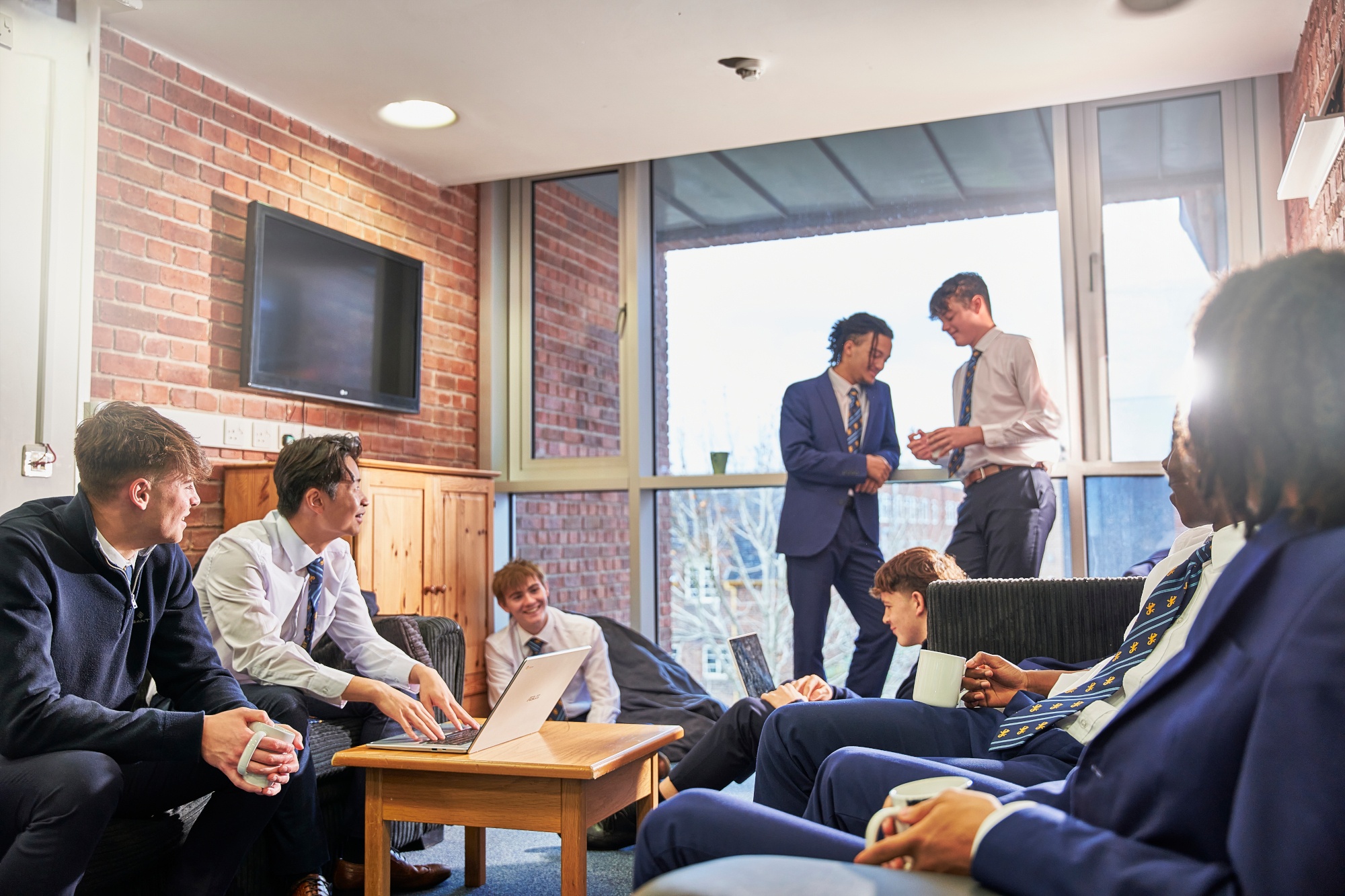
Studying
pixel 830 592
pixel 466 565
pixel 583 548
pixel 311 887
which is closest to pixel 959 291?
pixel 830 592

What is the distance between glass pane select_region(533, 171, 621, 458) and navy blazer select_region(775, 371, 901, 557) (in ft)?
3.63

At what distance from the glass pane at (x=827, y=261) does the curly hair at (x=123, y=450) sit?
10.0 ft

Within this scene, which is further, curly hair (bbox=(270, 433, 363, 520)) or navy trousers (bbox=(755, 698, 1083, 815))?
curly hair (bbox=(270, 433, 363, 520))

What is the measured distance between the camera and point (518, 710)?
2174mm

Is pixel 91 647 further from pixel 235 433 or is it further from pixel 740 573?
pixel 740 573

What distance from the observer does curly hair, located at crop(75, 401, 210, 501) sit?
1.91m

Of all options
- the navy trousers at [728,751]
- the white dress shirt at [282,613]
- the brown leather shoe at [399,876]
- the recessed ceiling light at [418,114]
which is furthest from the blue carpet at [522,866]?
the recessed ceiling light at [418,114]

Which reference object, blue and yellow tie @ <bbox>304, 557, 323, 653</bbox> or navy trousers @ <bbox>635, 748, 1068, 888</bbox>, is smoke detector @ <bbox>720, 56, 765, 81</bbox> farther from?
navy trousers @ <bbox>635, 748, 1068, 888</bbox>

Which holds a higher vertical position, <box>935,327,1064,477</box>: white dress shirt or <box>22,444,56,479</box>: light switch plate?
<box>935,327,1064,477</box>: white dress shirt

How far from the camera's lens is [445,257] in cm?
500

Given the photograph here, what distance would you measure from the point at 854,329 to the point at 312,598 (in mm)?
2446

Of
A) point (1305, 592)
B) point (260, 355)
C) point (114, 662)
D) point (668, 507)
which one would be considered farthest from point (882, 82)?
point (1305, 592)

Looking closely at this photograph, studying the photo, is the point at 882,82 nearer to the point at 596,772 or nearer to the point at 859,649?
the point at 859,649

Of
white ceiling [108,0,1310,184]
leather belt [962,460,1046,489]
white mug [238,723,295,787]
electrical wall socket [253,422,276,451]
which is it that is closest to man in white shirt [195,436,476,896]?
white mug [238,723,295,787]
